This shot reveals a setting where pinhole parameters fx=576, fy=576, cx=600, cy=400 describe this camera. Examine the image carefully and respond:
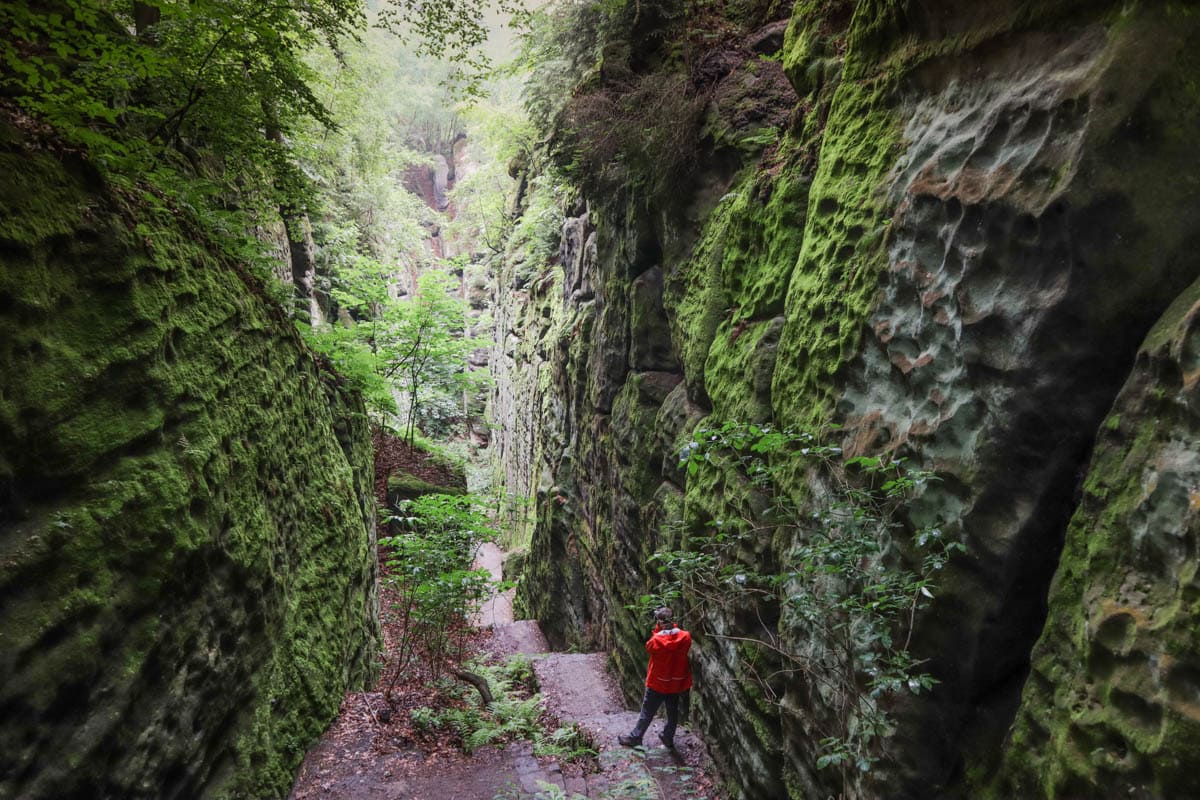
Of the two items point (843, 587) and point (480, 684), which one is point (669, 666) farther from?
point (480, 684)

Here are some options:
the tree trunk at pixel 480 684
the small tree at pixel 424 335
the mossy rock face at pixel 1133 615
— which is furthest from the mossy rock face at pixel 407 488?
the mossy rock face at pixel 1133 615

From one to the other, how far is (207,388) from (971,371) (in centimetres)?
498

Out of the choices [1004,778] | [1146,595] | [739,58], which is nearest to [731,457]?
[1004,778]

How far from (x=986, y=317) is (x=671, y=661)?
4596 millimetres

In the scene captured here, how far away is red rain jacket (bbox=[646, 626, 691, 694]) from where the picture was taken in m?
6.09

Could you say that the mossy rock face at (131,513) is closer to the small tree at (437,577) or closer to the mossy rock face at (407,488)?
the small tree at (437,577)

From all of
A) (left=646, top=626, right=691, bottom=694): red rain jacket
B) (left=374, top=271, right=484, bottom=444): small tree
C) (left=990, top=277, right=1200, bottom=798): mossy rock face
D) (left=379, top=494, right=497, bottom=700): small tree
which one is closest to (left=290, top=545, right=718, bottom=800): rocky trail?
(left=646, top=626, right=691, bottom=694): red rain jacket

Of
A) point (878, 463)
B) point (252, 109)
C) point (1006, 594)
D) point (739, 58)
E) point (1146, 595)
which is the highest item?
point (739, 58)

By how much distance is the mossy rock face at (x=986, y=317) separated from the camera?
252cm

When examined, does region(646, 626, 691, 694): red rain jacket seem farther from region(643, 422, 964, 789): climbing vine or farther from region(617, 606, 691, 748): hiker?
region(643, 422, 964, 789): climbing vine

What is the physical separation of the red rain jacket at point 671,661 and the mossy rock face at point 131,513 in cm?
347

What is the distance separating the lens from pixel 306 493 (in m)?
6.41

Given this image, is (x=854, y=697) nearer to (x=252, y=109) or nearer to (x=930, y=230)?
(x=930, y=230)

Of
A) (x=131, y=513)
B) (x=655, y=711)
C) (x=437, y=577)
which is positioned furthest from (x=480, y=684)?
(x=131, y=513)
